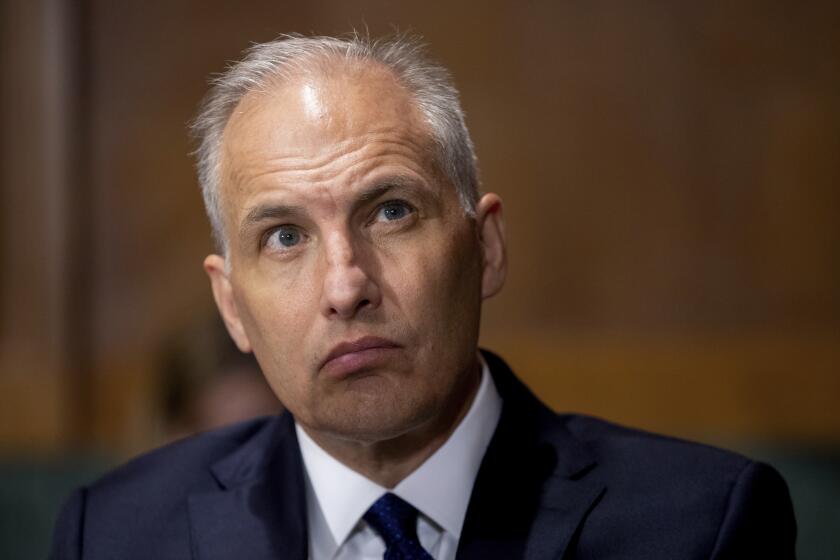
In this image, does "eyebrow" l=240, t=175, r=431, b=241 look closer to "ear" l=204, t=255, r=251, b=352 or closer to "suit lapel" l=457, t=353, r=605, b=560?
"ear" l=204, t=255, r=251, b=352

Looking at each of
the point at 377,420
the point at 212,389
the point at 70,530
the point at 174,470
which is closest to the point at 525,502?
the point at 377,420

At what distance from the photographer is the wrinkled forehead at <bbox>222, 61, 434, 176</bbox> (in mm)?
2164

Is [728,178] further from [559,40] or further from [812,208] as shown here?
[559,40]

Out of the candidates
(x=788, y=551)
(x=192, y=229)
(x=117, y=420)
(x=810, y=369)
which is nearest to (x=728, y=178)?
(x=810, y=369)

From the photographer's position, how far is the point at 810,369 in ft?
15.4

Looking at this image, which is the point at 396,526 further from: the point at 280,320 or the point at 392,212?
the point at 392,212

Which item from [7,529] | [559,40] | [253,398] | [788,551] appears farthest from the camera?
[559,40]

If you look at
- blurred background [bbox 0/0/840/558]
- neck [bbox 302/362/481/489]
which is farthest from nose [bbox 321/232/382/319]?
blurred background [bbox 0/0/840/558]

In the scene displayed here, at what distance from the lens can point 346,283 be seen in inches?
81.3

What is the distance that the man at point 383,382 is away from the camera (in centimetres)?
214

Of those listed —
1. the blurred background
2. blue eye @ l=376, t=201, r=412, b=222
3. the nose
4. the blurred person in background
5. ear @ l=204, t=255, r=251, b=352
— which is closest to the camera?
the nose

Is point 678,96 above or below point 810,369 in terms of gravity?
above

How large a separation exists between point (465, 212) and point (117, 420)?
2.85 meters

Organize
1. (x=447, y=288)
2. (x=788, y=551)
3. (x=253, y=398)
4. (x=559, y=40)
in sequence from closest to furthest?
(x=447, y=288) → (x=788, y=551) → (x=253, y=398) → (x=559, y=40)
